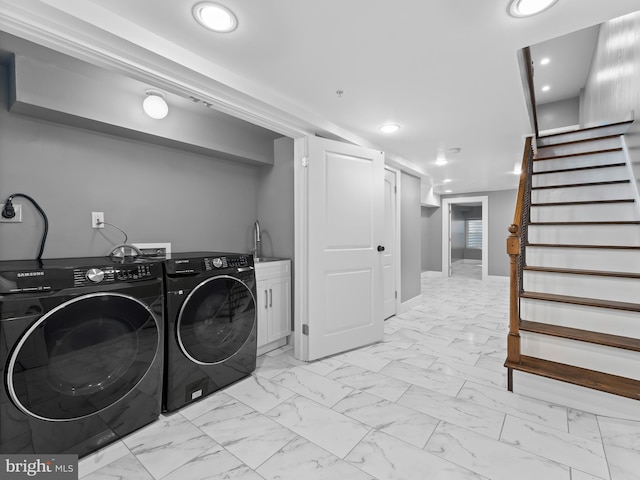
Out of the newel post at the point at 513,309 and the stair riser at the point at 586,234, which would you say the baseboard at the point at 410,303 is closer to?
the stair riser at the point at 586,234

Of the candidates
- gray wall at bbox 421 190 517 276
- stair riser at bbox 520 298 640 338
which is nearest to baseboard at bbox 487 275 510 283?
gray wall at bbox 421 190 517 276

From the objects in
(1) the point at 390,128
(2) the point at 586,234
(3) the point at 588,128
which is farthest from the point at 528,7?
(3) the point at 588,128

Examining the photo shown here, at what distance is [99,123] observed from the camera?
2.04m

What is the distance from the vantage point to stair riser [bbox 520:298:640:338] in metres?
2.03

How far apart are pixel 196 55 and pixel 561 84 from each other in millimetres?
4427

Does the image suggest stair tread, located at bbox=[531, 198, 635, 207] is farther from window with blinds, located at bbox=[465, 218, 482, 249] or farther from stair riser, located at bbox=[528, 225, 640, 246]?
window with blinds, located at bbox=[465, 218, 482, 249]

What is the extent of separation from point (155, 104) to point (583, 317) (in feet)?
11.3

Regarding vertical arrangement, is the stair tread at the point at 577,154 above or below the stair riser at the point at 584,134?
below

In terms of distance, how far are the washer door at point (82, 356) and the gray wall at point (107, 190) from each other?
0.84m

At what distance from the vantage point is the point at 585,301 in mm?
2178

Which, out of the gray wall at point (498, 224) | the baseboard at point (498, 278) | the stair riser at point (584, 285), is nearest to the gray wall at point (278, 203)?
the stair riser at point (584, 285)

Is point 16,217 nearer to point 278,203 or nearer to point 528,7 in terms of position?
point 278,203

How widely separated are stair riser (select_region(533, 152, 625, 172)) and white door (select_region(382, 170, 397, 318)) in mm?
1739

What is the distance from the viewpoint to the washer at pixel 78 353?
1.29 m
